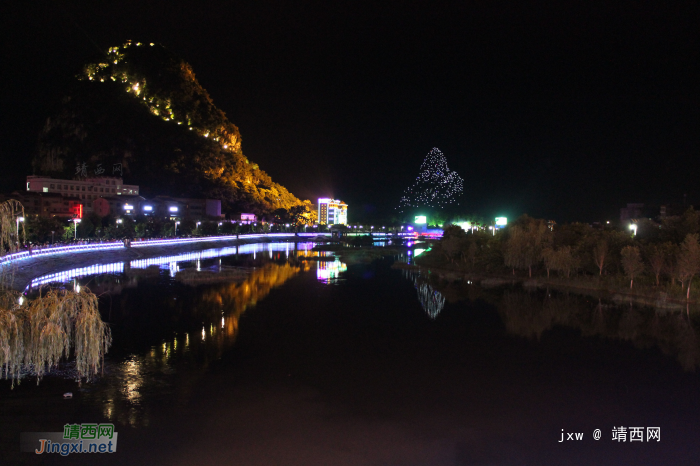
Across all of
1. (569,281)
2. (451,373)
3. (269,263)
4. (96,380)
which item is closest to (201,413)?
(96,380)

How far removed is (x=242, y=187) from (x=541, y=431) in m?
111

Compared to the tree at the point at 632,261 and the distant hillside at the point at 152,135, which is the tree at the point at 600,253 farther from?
the distant hillside at the point at 152,135

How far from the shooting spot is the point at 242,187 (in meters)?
117

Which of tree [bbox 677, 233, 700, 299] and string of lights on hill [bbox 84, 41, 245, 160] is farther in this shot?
string of lights on hill [bbox 84, 41, 245, 160]

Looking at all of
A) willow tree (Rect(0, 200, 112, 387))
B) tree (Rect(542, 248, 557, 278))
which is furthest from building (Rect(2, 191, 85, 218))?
willow tree (Rect(0, 200, 112, 387))

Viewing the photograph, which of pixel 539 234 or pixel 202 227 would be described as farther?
pixel 202 227

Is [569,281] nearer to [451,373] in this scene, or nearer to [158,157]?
[451,373]

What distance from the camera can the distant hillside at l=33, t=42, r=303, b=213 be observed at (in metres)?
106

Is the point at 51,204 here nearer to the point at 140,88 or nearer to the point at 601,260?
the point at 140,88

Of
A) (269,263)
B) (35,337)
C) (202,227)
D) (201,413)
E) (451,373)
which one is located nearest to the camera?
(35,337)

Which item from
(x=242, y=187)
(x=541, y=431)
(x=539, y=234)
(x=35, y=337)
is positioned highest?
(x=242, y=187)

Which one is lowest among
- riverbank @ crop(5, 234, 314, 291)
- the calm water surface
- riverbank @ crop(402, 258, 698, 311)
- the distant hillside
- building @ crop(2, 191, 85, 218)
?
the calm water surface

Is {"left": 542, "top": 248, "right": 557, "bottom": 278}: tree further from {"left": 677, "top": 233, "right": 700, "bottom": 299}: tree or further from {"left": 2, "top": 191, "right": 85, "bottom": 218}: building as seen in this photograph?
{"left": 2, "top": 191, "right": 85, "bottom": 218}: building

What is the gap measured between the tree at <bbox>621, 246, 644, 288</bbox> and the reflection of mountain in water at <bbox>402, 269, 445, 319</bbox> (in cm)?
1123
